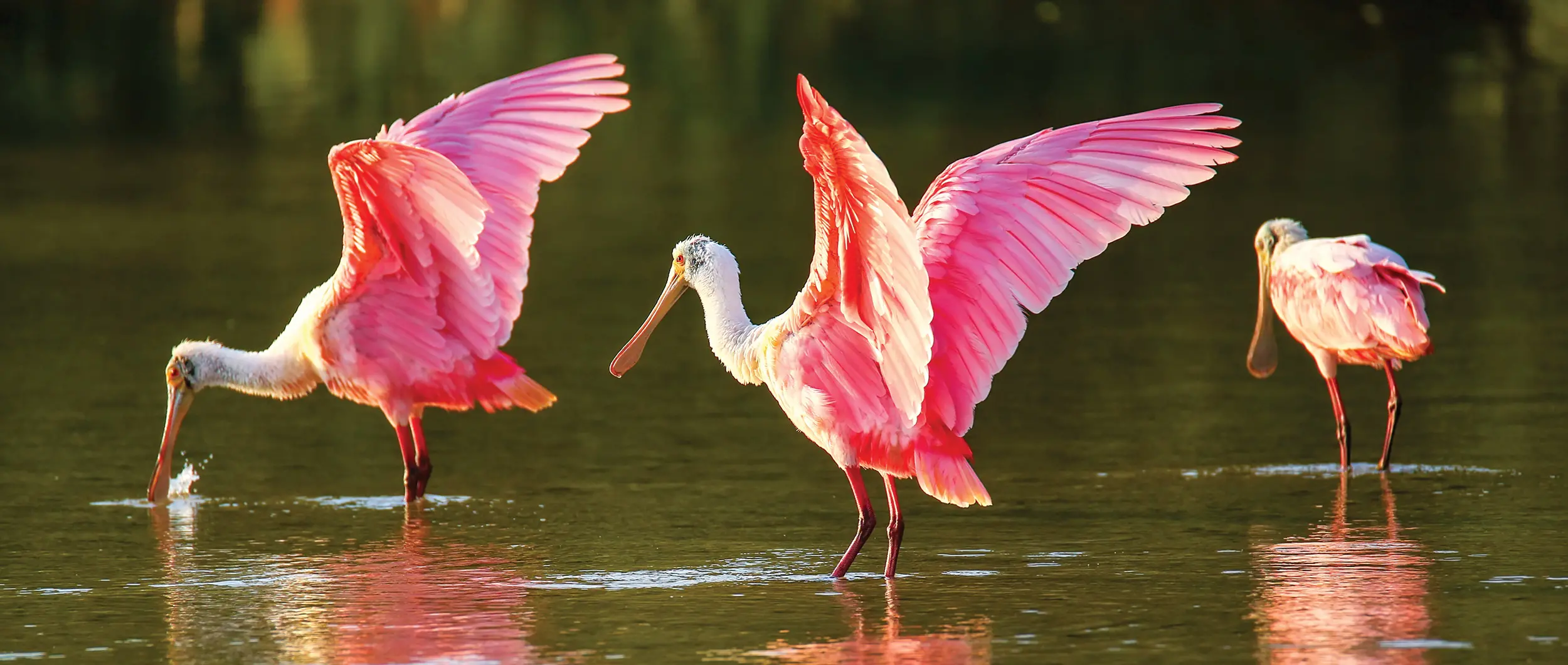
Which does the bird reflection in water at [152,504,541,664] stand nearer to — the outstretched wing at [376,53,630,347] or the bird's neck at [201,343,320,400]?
the bird's neck at [201,343,320,400]

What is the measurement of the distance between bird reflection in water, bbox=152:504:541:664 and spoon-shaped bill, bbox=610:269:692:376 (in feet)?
2.69

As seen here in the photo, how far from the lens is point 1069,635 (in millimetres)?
6758

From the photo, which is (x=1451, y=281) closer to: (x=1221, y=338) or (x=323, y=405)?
(x=1221, y=338)

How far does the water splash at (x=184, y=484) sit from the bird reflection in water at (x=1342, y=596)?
4.29m

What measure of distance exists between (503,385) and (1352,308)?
3464mm

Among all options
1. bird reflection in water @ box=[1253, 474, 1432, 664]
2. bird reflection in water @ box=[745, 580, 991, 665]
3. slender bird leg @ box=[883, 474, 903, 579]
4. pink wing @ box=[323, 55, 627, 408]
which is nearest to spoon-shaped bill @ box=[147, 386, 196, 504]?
pink wing @ box=[323, 55, 627, 408]

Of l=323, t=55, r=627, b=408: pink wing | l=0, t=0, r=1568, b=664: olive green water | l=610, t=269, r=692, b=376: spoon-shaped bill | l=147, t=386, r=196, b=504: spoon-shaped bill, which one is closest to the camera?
l=0, t=0, r=1568, b=664: olive green water

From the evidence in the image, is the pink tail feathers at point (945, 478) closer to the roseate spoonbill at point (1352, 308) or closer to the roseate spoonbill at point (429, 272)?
the roseate spoonbill at point (429, 272)

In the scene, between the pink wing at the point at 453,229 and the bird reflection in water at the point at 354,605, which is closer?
the bird reflection in water at the point at 354,605

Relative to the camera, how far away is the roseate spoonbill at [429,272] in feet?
31.5

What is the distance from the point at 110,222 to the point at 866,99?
14.3 metres

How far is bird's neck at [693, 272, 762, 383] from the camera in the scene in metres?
7.96

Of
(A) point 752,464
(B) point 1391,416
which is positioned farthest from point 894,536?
(B) point 1391,416

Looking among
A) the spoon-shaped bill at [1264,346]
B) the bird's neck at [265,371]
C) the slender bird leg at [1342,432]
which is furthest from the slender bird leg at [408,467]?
the spoon-shaped bill at [1264,346]
